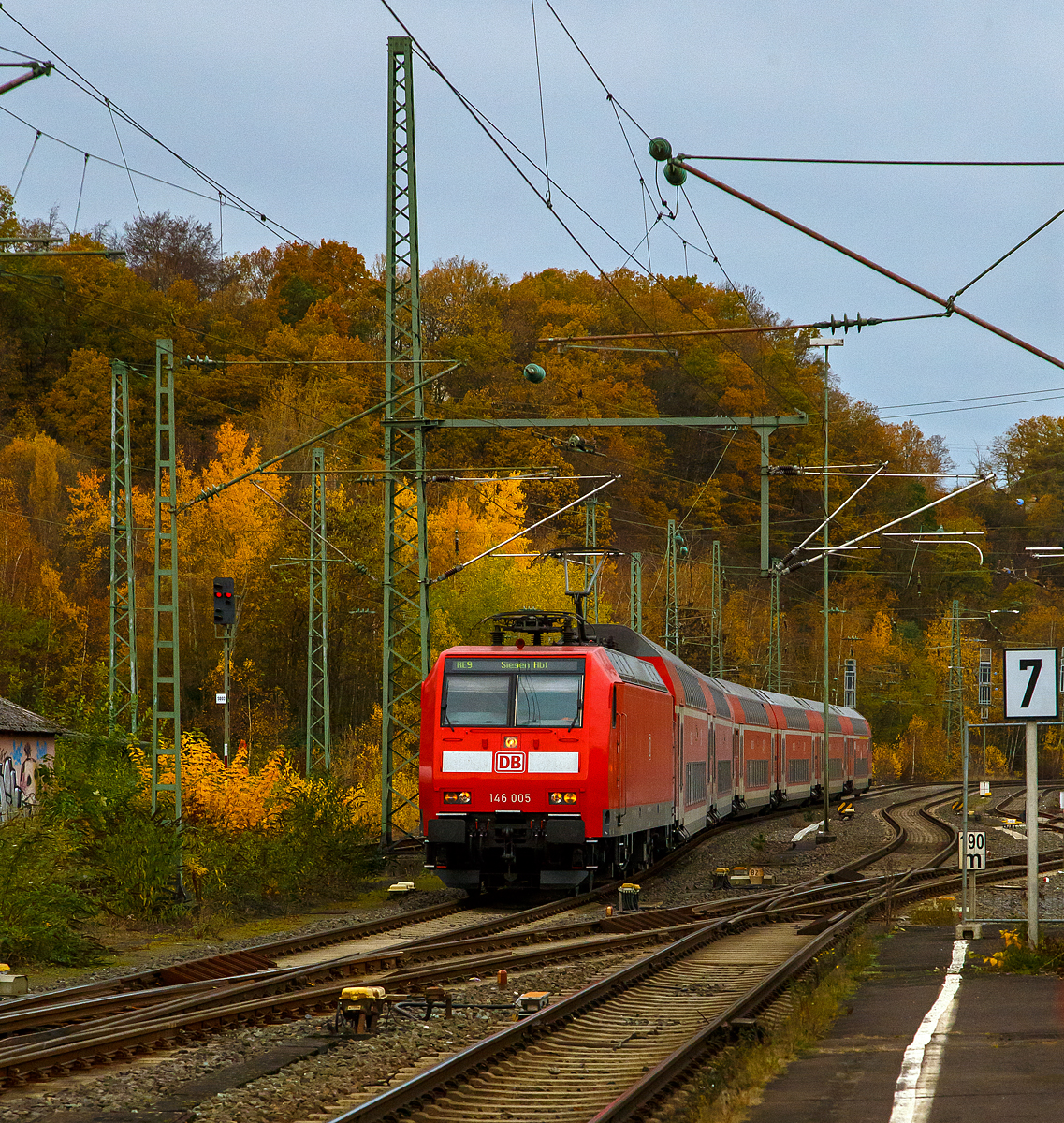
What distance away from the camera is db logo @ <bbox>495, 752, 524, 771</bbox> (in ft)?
68.3

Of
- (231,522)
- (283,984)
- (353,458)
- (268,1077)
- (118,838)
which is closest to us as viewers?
(268,1077)

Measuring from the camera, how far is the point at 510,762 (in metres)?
20.8

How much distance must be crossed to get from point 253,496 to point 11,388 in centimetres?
1349

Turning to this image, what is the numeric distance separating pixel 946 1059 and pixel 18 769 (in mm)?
21253

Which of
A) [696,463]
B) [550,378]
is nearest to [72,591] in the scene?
[550,378]

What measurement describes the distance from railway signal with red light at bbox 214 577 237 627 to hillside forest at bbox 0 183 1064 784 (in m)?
15.1

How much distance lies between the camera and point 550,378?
56.9m

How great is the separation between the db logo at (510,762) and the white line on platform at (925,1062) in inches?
342

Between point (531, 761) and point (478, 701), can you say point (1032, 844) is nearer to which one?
point (531, 761)

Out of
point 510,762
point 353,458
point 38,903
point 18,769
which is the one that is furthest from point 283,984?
point 353,458

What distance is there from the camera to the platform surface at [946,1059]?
7902 mm

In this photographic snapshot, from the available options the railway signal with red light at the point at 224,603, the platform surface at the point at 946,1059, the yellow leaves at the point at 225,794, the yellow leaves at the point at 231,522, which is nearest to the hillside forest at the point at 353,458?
the yellow leaves at the point at 231,522

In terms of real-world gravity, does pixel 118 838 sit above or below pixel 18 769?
below

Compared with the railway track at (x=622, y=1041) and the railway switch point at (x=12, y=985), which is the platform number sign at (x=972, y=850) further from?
the railway switch point at (x=12, y=985)
